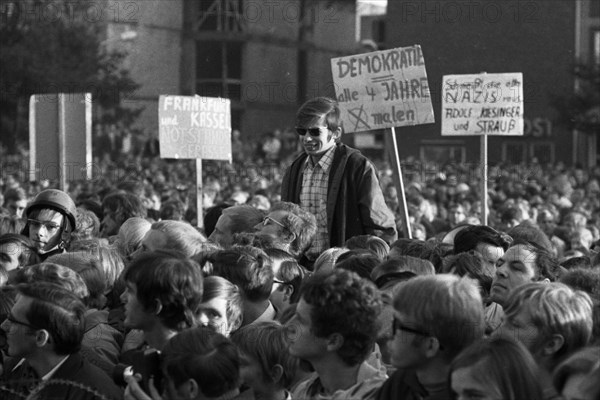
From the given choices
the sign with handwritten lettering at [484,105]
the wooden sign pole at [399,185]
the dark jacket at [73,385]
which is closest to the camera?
the dark jacket at [73,385]

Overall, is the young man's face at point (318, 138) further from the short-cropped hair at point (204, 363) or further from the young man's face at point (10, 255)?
the short-cropped hair at point (204, 363)

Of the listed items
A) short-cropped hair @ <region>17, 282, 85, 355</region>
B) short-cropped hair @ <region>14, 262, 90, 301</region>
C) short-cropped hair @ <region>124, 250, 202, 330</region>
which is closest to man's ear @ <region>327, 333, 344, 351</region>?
short-cropped hair @ <region>124, 250, 202, 330</region>

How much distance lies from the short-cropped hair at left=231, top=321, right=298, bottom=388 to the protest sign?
6783mm

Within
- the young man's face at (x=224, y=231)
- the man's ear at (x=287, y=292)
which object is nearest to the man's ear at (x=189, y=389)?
the man's ear at (x=287, y=292)

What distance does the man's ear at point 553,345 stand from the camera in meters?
4.56

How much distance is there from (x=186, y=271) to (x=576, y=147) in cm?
4089

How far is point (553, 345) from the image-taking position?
15.0 ft

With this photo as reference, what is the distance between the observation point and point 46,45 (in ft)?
123

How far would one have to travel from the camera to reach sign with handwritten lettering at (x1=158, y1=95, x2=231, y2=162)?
1291cm

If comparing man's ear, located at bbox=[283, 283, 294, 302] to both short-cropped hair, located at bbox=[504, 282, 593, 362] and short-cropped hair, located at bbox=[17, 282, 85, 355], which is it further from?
short-cropped hair, located at bbox=[504, 282, 593, 362]

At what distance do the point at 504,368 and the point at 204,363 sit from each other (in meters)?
1.13

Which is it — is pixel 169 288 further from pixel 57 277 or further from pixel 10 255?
pixel 10 255

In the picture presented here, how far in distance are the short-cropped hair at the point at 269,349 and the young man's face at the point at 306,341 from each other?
34 cm

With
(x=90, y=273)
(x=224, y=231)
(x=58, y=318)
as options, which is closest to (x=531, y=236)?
(x=224, y=231)
